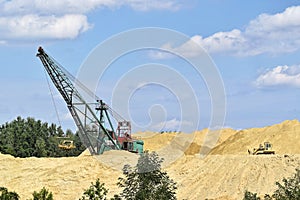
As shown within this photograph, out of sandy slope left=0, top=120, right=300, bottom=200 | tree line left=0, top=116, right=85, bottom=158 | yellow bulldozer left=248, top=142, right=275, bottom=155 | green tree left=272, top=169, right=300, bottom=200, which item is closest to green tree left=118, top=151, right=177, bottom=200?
green tree left=272, top=169, right=300, bottom=200

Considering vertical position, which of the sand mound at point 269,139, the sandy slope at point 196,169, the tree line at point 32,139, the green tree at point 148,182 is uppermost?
the tree line at point 32,139

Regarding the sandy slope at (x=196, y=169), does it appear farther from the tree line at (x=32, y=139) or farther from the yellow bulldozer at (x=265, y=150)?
the tree line at (x=32, y=139)

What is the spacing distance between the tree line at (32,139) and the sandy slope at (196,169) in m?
25.2

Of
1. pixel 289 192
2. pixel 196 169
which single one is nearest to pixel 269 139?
pixel 196 169

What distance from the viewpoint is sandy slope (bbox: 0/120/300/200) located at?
182 feet

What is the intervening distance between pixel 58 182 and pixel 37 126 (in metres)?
49.2

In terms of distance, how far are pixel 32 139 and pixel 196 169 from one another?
48178 millimetres

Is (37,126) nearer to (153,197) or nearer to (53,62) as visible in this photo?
(53,62)

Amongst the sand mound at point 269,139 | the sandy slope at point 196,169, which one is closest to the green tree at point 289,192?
the sandy slope at point 196,169

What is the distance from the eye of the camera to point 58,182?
61.2 m

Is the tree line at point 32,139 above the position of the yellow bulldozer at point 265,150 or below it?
above

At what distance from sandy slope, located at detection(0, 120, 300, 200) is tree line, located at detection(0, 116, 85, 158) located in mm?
25152

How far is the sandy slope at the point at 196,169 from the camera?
182 ft

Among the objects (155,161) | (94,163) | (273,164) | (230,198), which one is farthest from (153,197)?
(94,163)
